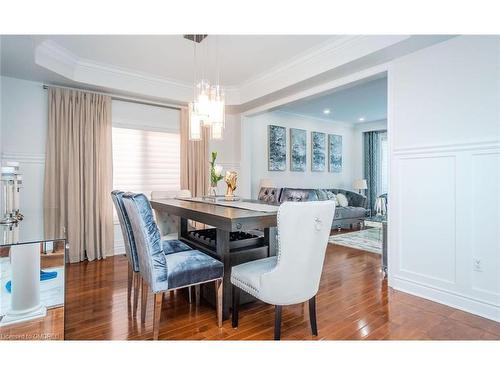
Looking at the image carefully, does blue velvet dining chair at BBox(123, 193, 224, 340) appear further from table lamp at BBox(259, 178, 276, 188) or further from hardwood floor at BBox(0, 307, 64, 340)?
table lamp at BBox(259, 178, 276, 188)

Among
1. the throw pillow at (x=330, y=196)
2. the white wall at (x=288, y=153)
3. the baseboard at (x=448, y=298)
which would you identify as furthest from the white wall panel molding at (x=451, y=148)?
the throw pillow at (x=330, y=196)

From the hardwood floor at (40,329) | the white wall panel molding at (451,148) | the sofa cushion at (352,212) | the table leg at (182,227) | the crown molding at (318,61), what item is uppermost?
the crown molding at (318,61)

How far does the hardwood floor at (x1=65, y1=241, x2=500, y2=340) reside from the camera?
6.10 feet

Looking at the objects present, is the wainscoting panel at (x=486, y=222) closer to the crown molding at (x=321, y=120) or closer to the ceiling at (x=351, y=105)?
the ceiling at (x=351, y=105)

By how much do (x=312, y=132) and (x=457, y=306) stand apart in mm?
4871

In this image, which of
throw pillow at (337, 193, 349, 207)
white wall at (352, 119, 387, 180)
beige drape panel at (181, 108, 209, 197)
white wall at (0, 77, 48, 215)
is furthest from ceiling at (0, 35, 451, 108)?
white wall at (352, 119, 387, 180)

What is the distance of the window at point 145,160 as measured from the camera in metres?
4.03

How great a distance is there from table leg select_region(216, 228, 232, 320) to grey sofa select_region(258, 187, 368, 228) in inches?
101

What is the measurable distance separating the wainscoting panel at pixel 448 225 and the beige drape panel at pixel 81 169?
12.0ft

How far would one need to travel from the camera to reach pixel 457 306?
229 centimetres

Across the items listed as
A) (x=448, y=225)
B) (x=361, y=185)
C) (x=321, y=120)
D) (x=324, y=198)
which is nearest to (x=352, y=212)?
(x=324, y=198)

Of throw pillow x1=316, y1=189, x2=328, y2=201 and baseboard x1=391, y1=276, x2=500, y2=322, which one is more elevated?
throw pillow x1=316, y1=189, x2=328, y2=201

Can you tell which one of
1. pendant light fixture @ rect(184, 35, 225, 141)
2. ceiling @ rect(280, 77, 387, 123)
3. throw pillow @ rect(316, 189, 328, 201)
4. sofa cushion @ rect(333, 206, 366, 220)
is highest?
ceiling @ rect(280, 77, 387, 123)

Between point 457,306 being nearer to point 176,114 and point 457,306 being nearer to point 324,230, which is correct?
point 324,230
